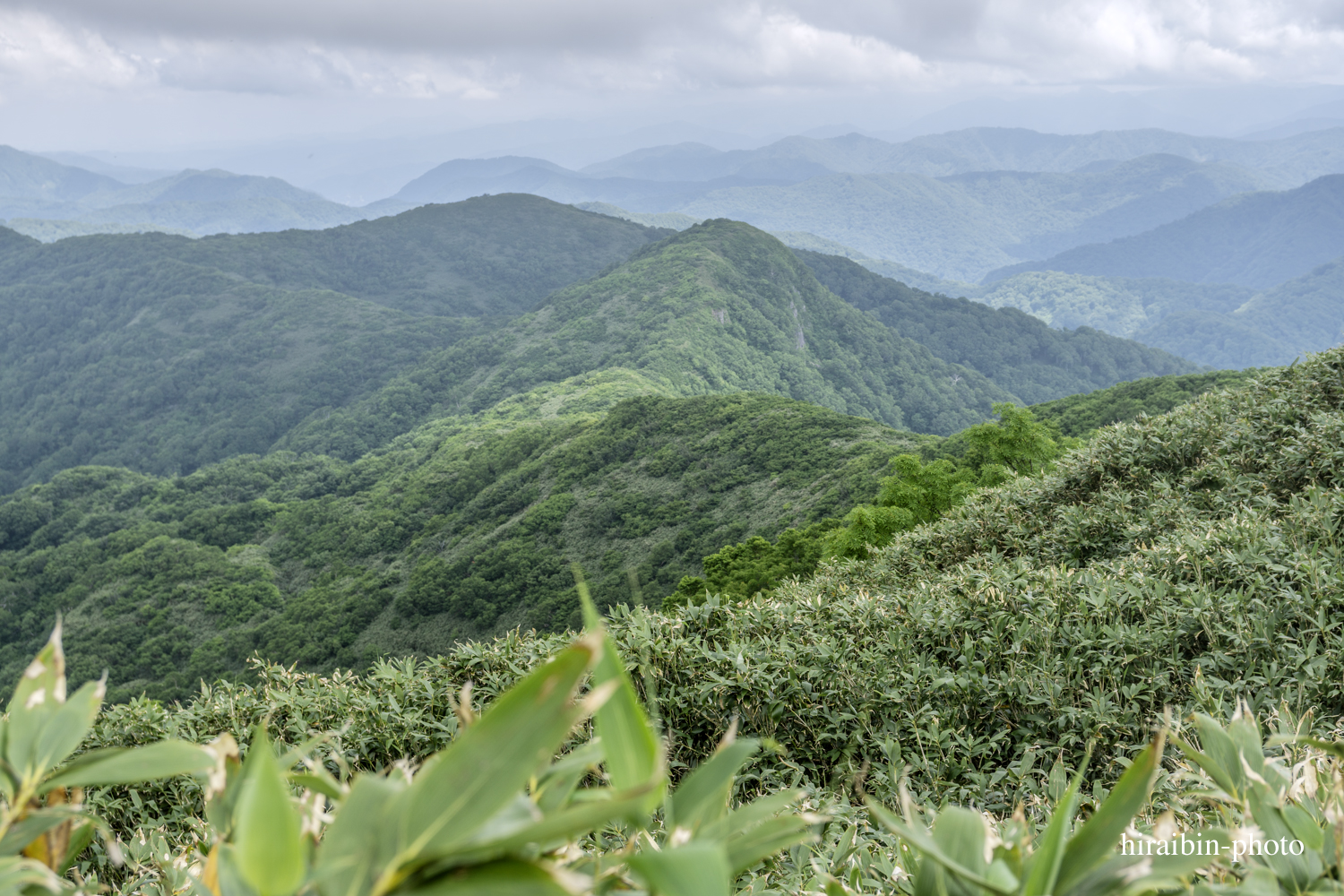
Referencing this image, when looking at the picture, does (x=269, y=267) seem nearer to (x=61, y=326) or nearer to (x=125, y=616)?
(x=61, y=326)

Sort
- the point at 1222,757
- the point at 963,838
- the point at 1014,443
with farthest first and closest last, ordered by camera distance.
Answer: the point at 1014,443, the point at 1222,757, the point at 963,838

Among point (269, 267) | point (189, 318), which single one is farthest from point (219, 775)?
point (269, 267)

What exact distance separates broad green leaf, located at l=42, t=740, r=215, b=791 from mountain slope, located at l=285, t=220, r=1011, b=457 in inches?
3404

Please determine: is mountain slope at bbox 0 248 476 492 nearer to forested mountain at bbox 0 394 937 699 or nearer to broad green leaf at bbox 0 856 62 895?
forested mountain at bbox 0 394 937 699

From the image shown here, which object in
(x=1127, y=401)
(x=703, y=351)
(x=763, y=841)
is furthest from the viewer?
(x=703, y=351)

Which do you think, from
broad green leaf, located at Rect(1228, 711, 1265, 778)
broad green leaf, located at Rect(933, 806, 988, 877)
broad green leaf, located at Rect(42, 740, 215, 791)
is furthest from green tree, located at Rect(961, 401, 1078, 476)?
broad green leaf, located at Rect(42, 740, 215, 791)

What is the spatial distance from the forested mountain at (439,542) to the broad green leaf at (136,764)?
1312 inches

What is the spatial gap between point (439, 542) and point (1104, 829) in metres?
54.0

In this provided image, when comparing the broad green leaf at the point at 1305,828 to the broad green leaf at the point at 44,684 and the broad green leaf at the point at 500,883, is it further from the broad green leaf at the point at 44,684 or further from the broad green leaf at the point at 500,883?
the broad green leaf at the point at 44,684

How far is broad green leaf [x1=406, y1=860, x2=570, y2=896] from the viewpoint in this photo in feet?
2.37

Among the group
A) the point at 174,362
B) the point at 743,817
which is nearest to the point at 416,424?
the point at 174,362

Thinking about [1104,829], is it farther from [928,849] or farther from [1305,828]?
[1305,828]

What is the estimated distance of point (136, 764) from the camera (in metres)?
1.02

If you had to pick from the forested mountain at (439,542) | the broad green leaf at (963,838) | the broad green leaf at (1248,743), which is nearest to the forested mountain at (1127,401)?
the forested mountain at (439,542)
